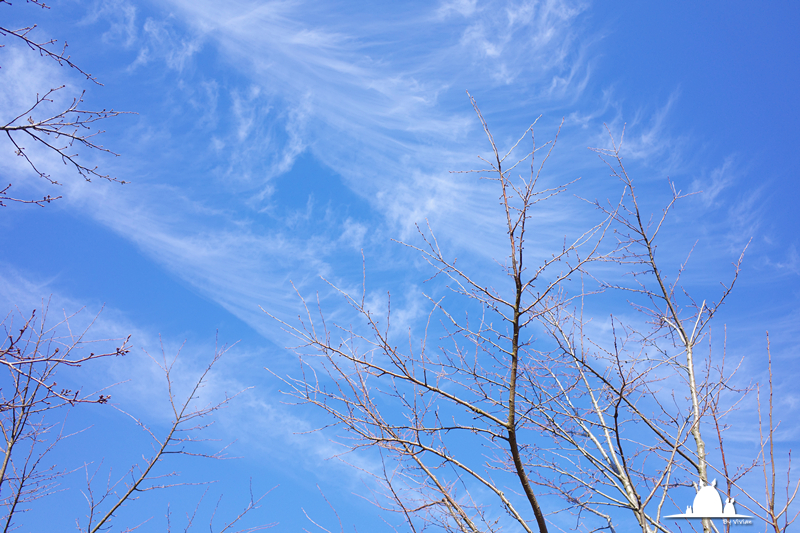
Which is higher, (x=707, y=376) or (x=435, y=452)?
(x=707, y=376)

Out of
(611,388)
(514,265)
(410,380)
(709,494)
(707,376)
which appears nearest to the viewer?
(709,494)

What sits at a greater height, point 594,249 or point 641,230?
point 641,230

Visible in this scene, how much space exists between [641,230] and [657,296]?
40.2 inches

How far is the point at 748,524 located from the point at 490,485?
175cm

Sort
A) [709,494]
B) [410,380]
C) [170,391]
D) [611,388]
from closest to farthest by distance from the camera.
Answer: [709,494] < [410,380] < [611,388] < [170,391]

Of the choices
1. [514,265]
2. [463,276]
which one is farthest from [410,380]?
[514,265]

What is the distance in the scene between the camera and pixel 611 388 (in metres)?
5.79

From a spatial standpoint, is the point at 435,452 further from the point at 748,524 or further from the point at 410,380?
the point at 748,524

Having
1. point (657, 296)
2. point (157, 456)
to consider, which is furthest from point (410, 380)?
point (657, 296)

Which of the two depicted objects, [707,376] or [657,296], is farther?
[657,296]

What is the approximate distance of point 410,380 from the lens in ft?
13.0

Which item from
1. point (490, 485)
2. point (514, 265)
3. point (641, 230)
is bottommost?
point (490, 485)

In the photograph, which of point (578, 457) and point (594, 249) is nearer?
point (594, 249)

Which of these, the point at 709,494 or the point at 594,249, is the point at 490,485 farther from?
the point at 594,249
